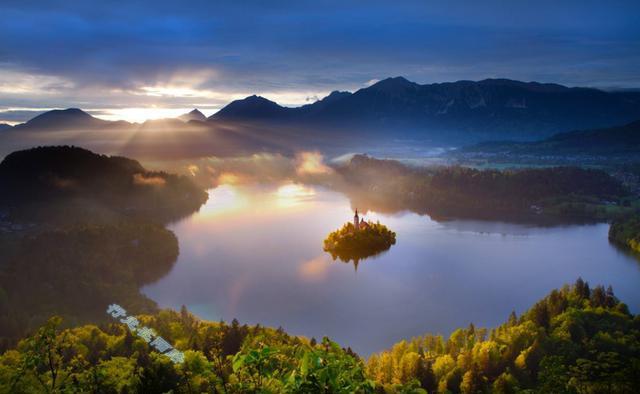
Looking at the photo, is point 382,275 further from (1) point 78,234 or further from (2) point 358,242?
(1) point 78,234

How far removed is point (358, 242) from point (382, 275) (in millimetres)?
10989

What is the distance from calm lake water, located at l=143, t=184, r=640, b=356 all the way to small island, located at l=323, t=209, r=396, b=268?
1.39m

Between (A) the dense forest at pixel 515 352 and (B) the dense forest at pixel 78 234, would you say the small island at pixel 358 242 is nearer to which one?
(B) the dense forest at pixel 78 234

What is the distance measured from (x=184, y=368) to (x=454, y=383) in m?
18.9

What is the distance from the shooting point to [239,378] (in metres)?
5.88

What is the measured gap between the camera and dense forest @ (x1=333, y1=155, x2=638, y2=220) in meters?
89.4

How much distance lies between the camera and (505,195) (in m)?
103

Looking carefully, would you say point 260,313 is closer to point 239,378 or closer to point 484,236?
point 239,378

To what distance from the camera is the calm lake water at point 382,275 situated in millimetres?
37969

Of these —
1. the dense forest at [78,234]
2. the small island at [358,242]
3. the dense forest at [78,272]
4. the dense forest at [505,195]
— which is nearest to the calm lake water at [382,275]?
the small island at [358,242]

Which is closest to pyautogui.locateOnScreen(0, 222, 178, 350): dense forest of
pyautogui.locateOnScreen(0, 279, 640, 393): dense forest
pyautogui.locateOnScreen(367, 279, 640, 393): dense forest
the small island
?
pyautogui.locateOnScreen(0, 279, 640, 393): dense forest

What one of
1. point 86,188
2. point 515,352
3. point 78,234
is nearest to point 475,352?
point 515,352

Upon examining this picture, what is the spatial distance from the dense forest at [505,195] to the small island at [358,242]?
28.0 m

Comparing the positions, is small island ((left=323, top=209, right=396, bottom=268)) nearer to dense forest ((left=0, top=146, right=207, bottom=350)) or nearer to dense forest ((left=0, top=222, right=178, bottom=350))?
dense forest ((left=0, top=222, right=178, bottom=350))
